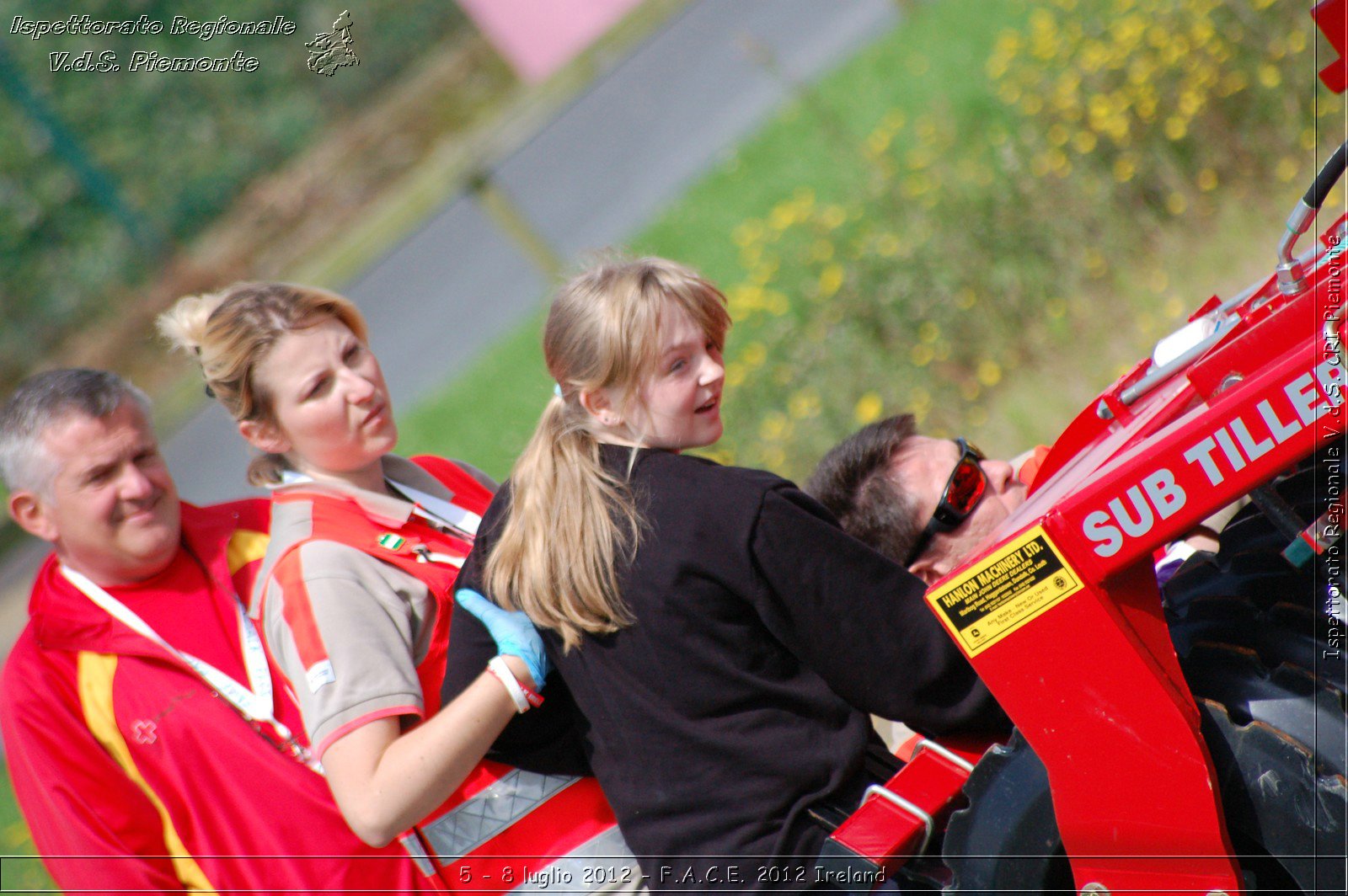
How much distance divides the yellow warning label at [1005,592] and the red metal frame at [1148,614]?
0.01 meters

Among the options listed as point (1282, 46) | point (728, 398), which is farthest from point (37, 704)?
point (1282, 46)

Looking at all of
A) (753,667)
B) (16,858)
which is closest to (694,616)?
(753,667)

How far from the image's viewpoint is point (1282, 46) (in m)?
4.62

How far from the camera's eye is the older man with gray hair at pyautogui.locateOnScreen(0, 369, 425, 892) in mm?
2500

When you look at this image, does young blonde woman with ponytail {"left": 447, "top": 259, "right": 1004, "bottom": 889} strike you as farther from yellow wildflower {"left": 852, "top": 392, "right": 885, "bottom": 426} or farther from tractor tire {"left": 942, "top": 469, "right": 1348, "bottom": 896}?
yellow wildflower {"left": 852, "top": 392, "right": 885, "bottom": 426}

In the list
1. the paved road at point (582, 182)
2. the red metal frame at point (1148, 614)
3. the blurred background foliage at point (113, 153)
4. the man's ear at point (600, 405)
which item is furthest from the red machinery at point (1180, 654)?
the blurred background foliage at point (113, 153)

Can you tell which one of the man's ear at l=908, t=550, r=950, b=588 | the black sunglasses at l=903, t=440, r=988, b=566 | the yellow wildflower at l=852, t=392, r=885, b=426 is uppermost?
the black sunglasses at l=903, t=440, r=988, b=566

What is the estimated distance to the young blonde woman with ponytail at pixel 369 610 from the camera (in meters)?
2.18

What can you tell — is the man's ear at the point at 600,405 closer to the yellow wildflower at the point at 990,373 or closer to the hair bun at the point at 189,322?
the hair bun at the point at 189,322

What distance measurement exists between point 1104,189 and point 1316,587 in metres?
3.38

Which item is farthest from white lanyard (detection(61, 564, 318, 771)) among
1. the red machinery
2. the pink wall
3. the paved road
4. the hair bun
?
the pink wall

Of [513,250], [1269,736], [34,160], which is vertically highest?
[34,160]

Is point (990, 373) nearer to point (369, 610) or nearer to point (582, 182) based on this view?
point (369, 610)

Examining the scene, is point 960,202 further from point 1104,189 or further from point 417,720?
point 417,720
